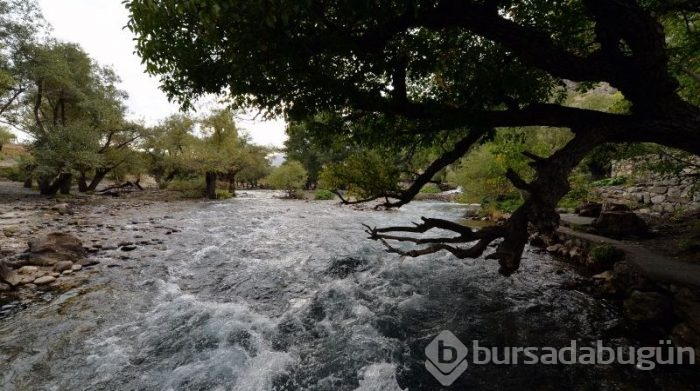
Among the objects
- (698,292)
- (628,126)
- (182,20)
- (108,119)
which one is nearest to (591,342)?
(698,292)

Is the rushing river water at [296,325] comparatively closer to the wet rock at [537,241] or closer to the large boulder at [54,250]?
the large boulder at [54,250]

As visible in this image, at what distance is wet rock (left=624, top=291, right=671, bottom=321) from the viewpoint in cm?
563

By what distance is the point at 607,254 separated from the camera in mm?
8727

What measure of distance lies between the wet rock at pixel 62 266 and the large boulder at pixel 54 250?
26 cm

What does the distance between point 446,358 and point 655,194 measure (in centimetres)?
1720

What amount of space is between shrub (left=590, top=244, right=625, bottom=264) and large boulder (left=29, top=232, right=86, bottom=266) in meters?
15.8

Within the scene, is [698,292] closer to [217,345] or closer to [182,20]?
[217,345]

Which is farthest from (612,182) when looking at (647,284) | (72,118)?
(72,118)

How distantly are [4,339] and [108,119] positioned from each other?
28.2 meters

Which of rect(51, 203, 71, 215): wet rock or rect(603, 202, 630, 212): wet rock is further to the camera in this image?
rect(51, 203, 71, 215): wet rock

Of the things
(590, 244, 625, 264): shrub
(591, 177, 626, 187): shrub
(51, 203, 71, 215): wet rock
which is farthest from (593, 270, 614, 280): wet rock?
(51, 203, 71, 215): wet rock

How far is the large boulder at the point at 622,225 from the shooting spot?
10633 millimetres

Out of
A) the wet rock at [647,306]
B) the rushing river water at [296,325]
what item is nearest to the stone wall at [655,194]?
the wet rock at [647,306]

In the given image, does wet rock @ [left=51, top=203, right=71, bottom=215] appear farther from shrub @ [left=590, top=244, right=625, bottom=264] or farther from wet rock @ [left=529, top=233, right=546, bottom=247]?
shrub @ [left=590, top=244, right=625, bottom=264]
